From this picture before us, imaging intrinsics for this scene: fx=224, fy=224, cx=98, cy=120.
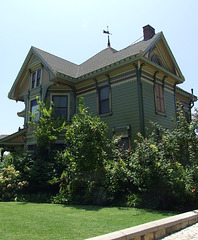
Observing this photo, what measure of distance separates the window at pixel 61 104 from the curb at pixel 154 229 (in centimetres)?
1109

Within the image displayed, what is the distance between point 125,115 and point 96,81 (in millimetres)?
3277

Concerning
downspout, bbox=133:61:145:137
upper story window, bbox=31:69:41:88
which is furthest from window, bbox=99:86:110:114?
upper story window, bbox=31:69:41:88

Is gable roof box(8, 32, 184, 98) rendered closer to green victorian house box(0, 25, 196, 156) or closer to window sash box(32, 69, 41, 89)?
green victorian house box(0, 25, 196, 156)

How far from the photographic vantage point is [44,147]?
1337 centimetres

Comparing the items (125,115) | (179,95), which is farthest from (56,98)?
(179,95)

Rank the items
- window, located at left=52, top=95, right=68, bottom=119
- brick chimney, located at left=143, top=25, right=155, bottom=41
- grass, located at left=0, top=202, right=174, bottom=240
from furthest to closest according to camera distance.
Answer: brick chimney, located at left=143, top=25, right=155, bottom=41 < window, located at left=52, top=95, right=68, bottom=119 < grass, located at left=0, top=202, right=174, bottom=240

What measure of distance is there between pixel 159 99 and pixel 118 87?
2.82m

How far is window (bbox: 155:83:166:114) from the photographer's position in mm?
13653

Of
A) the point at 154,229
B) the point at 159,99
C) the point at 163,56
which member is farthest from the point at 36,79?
the point at 154,229

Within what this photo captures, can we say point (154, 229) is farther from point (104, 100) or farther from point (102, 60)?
point (102, 60)

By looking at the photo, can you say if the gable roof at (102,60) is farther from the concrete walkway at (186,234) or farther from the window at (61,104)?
the concrete walkway at (186,234)

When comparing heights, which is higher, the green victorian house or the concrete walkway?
the green victorian house

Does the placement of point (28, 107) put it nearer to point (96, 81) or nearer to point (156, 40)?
point (96, 81)

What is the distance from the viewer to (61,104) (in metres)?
15.6
